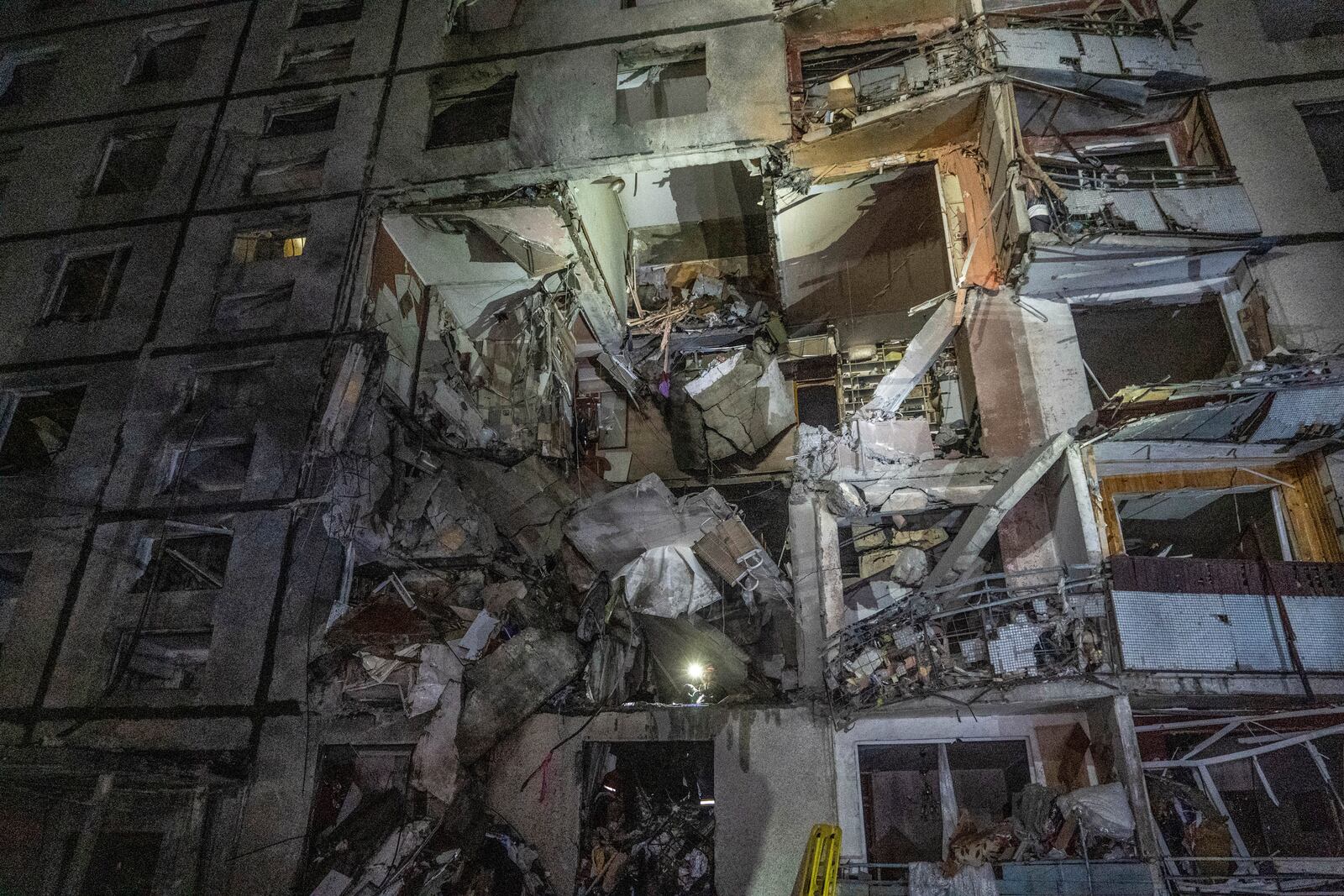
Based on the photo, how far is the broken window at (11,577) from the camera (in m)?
13.3

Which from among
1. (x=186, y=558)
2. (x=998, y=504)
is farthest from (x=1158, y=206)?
(x=186, y=558)

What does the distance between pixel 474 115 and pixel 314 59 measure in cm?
543

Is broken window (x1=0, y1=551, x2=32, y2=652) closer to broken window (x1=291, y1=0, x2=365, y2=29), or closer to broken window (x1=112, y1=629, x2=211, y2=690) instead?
broken window (x1=112, y1=629, x2=211, y2=690)

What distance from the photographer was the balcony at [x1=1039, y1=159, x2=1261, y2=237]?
12.2 m

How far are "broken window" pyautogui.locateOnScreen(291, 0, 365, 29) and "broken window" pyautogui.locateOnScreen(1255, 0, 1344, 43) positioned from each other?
2252cm

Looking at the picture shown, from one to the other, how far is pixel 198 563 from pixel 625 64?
1526cm

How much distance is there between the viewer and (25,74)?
A: 1984 cm

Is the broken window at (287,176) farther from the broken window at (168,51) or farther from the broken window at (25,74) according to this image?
the broken window at (25,74)

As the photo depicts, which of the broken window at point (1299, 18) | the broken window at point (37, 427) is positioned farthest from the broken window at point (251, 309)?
the broken window at point (1299, 18)

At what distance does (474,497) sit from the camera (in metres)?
14.2

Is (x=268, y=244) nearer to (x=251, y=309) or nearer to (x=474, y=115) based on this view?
(x=251, y=309)

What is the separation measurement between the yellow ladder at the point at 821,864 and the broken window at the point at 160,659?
1139 cm

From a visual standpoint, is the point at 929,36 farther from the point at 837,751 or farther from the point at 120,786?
the point at 120,786

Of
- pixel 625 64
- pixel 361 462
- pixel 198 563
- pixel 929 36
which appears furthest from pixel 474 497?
pixel 929 36
